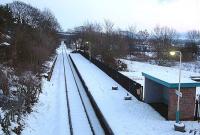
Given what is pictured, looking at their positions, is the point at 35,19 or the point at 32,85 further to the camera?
the point at 35,19

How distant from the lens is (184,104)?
593 inches

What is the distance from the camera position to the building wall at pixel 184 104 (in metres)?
15.0

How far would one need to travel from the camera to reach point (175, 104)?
1502cm

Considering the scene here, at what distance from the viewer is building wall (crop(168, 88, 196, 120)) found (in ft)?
49.2

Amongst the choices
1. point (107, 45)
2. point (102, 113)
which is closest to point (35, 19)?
point (107, 45)

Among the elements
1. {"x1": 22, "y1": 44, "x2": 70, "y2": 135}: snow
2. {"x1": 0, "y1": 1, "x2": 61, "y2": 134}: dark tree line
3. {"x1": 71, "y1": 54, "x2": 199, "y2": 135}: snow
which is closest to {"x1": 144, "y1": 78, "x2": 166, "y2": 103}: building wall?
{"x1": 71, "y1": 54, "x2": 199, "y2": 135}: snow

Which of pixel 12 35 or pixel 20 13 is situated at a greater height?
pixel 20 13

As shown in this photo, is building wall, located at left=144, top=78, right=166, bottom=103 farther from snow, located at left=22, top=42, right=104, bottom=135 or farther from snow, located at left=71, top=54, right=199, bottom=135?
snow, located at left=22, top=42, right=104, bottom=135

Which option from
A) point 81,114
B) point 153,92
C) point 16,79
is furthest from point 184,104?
point 16,79

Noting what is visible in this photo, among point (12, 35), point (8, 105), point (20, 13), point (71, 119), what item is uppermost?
point (20, 13)

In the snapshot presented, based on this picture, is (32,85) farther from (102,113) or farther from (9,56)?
(9,56)

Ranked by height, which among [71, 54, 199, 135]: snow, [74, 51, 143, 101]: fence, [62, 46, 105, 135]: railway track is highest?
[74, 51, 143, 101]: fence

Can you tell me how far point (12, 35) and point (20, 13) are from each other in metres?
69.5

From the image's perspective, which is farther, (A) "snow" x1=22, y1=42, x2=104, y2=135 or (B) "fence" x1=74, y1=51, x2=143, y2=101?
(B) "fence" x1=74, y1=51, x2=143, y2=101
